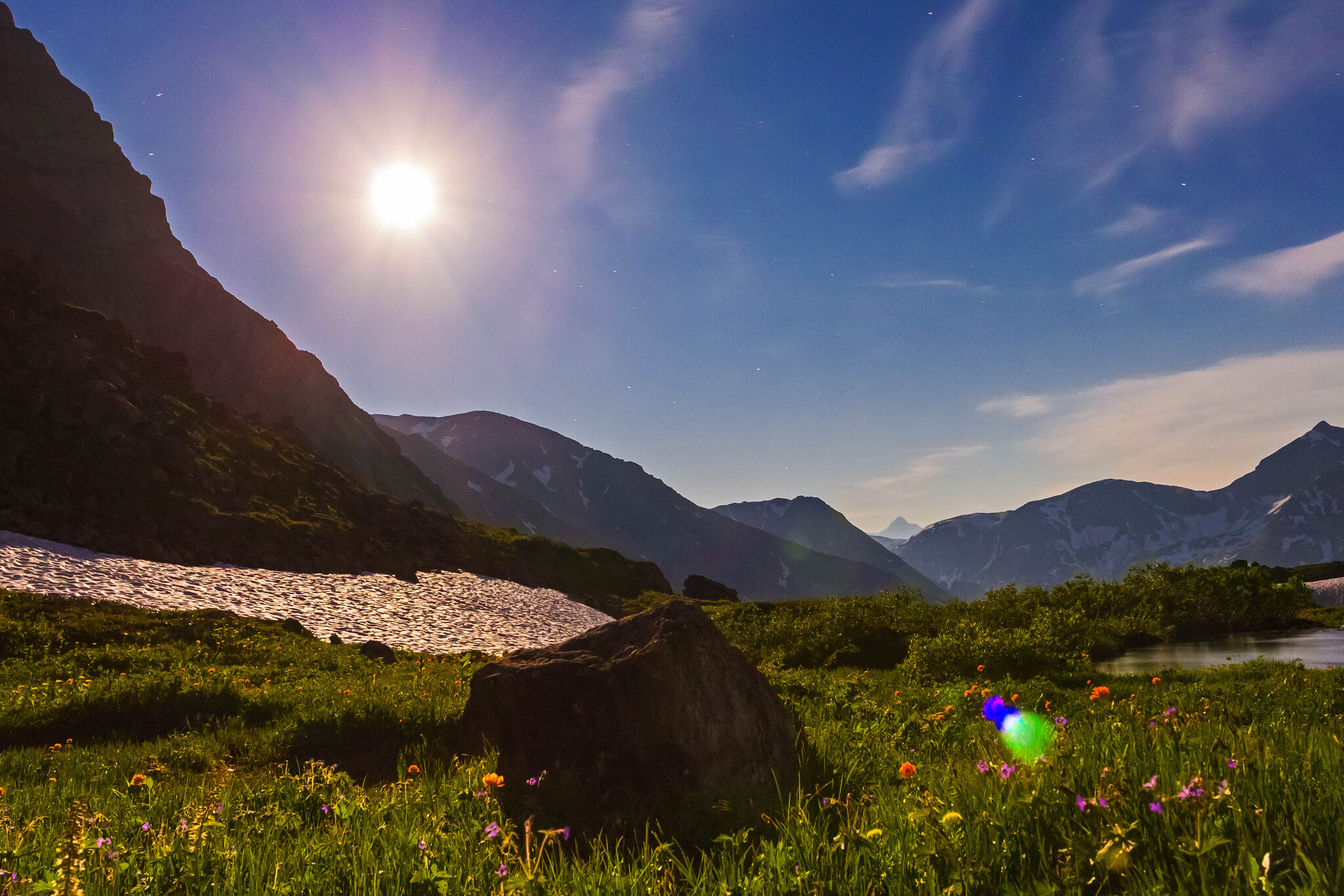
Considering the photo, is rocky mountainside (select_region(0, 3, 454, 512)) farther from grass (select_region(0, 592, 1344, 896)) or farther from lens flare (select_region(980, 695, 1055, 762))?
lens flare (select_region(980, 695, 1055, 762))

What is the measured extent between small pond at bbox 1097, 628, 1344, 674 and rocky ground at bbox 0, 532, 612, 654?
21719mm

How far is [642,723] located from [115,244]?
145669mm

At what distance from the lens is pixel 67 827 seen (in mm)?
3043

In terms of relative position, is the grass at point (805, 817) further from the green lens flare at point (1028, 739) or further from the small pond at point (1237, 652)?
the small pond at point (1237, 652)

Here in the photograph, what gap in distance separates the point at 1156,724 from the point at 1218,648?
2407 centimetres

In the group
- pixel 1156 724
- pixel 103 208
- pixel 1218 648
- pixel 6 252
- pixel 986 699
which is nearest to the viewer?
pixel 1156 724

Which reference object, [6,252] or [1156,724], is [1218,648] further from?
[6,252]

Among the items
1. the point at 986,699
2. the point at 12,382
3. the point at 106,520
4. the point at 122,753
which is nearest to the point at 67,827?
the point at 122,753

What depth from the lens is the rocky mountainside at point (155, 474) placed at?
4069cm

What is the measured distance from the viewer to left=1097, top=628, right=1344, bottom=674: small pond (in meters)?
17.5

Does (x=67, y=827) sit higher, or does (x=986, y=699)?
(x=67, y=827)

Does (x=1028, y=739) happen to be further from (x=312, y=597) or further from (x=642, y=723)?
(x=312, y=597)

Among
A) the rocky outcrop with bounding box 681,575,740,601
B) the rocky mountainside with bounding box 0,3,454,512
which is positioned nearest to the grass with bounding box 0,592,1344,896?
the rocky outcrop with bounding box 681,575,740,601

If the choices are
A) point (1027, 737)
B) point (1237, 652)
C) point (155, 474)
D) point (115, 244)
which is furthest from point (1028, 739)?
point (115, 244)
